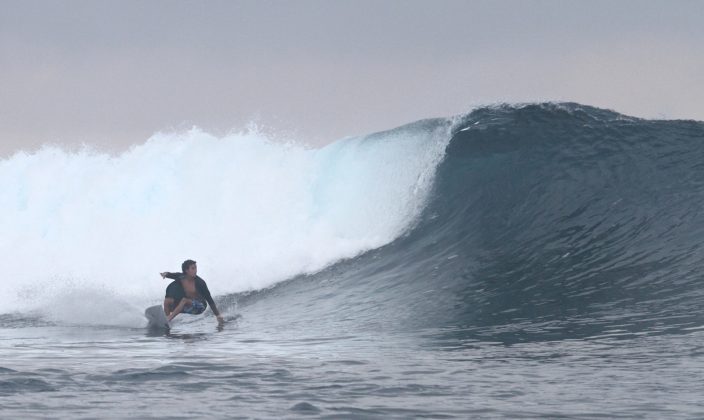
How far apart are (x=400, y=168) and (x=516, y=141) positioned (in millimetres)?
2370

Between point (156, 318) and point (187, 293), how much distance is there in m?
0.66

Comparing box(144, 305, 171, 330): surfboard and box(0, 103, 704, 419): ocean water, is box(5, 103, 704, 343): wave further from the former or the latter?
box(144, 305, 171, 330): surfboard

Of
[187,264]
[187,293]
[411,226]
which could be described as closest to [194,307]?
[187,293]

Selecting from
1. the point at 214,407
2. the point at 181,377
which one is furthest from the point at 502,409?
the point at 181,377

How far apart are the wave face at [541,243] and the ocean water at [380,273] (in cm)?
5

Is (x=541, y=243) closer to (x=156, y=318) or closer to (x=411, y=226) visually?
(x=411, y=226)

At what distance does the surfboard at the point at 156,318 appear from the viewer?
13594mm

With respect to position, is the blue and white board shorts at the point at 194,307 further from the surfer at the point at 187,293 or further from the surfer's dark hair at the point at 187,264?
the surfer's dark hair at the point at 187,264

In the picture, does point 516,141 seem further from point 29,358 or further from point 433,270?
point 29,358

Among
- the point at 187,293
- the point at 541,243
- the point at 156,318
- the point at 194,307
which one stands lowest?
the point at 156,318

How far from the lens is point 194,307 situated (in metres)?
14.3

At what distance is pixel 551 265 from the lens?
1466 cm

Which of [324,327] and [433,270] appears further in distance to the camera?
[433,270]

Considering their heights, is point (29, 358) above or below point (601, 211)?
below
